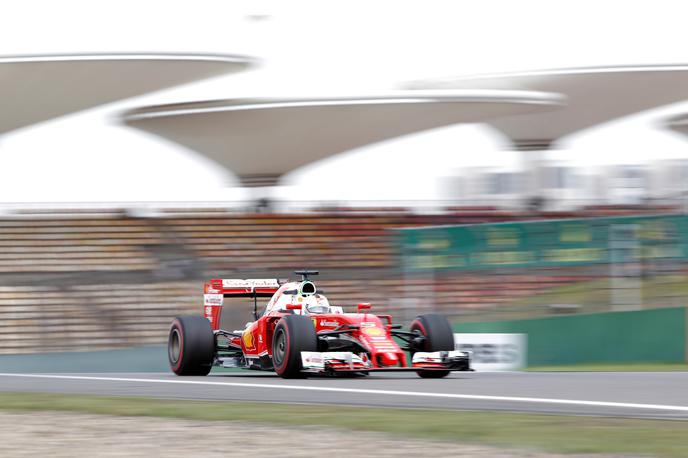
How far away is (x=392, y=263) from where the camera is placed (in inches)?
1469

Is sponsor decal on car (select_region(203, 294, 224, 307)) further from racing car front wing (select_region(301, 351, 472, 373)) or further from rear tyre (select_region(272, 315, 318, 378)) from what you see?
racing car front wing (select_region(301, 351, 472, 373))

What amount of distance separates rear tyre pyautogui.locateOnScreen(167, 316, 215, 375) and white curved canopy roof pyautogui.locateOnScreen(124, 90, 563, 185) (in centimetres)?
3277

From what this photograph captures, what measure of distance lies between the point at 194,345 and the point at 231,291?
1.32 meters

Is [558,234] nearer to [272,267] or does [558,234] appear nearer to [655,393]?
[655,393]

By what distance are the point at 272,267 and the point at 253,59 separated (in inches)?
509

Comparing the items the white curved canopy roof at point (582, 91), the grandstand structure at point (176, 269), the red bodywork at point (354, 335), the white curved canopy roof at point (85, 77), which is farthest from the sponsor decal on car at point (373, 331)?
the white curved canopy roof at point (582, 91)

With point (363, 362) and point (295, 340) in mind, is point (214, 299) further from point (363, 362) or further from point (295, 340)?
point (363, 362)

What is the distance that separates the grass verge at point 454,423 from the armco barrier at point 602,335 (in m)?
11.0

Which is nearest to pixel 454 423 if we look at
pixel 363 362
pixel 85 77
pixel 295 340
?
pixel 295 340

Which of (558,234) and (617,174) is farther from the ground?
(617,174)

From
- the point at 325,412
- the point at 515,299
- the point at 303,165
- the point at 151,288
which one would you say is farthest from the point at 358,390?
the point at 303,165

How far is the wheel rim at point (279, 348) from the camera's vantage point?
45.2 feet

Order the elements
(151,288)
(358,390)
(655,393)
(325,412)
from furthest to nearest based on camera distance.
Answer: (151,288) < (358,390) < (655,393) < (325,412)

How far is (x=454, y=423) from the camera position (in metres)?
8.27
